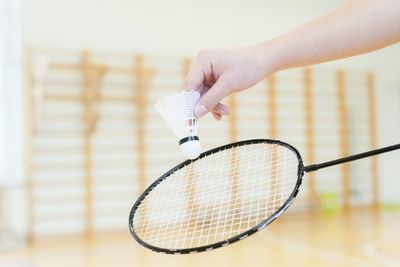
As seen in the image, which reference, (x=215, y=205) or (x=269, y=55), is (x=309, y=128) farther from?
(x=269, y=55)

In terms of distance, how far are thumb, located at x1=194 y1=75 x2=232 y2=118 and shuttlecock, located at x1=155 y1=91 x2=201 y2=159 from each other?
30 millimetres

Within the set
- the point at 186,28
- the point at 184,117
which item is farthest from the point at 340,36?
the point at 186,28

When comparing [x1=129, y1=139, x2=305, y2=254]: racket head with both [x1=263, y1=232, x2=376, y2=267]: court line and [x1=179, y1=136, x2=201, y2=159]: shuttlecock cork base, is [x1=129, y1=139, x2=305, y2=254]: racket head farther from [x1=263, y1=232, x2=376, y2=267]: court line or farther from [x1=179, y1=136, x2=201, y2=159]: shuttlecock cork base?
[x1=263, y1=232, x2=376, y2=267]: court line

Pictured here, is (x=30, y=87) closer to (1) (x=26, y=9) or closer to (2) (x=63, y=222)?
(1) (x=26, y=9)

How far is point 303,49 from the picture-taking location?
1.05 m

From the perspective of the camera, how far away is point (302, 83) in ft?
21.4

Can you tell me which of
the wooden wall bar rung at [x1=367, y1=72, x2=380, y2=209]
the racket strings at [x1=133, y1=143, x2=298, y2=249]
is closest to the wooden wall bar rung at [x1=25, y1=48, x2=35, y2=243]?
the racket strings at [x1=133, y1=143, x2=298, y2=249]

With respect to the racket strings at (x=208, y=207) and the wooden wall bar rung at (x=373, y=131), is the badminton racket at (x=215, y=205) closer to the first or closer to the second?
the racket strings at (x=208, y=207)

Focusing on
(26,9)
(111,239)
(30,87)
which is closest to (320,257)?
(111,239)

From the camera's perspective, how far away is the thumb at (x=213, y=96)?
1.10 metres

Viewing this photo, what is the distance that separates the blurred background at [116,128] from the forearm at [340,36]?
2.91 metres

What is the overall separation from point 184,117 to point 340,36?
43cm

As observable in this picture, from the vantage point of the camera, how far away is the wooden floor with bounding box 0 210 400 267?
3.69m

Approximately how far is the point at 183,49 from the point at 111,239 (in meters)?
2.50
